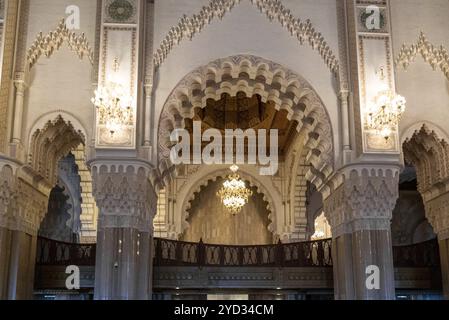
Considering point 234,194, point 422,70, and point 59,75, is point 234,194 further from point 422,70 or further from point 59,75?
point 59,75

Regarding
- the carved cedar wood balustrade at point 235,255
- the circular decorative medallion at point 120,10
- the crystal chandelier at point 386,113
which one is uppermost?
the circular decorative medallion at point 120,10

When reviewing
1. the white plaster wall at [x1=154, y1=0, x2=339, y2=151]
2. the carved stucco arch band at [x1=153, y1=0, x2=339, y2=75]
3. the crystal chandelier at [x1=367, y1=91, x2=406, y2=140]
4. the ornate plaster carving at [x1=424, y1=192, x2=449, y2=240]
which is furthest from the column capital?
the carved stucco arch band at [x1=153, y1=0, x2=339, y2=75]

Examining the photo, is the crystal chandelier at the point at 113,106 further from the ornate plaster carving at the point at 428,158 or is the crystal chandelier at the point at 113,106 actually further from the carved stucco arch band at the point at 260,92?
the ornate plaster carving at the point at 428,158

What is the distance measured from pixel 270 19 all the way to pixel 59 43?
3.53m

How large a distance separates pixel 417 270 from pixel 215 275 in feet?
→ 12.6

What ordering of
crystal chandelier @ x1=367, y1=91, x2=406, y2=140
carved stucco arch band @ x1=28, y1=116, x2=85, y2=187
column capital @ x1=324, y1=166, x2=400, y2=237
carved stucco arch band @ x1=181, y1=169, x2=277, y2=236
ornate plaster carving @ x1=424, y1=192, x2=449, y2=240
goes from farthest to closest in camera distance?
carved stucco arch band @ x1=181, y1=169, x2=277, y2=236, ornate plaster carving @ x1=424, y1=192, x2=449, y2=240, carved stucco arch band @ x1=28, y1=116, x2=85, y2=187, column capital @ x1=324, y1=166, x2=400, y2=237, crystal chandelier @ x1=367, y1=91, x2=406, y2=140

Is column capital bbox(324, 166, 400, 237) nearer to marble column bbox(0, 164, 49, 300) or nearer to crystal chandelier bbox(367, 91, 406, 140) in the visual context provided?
crystal chandelier bbox(367, 91, 406, 140)

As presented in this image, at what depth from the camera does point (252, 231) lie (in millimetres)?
16578

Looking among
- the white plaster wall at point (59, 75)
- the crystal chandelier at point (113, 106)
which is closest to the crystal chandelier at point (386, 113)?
the crystal chandelier at point (113, 106)

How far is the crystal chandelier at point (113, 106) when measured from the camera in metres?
8.91

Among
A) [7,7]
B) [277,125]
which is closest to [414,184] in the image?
[277,125]

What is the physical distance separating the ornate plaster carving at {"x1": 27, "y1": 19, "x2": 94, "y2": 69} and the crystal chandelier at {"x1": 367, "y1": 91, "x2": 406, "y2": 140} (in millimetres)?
4527

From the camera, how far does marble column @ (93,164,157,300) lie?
8672mm

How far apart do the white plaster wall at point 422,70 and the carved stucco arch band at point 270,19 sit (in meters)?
1.22
